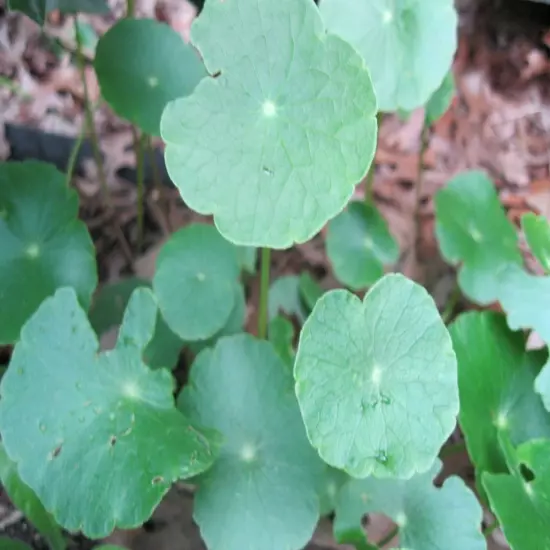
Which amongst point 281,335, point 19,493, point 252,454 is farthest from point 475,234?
point 19,493

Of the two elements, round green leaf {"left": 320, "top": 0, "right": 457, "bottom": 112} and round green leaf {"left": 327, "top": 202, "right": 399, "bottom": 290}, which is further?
round green leaf {"left": 327, "top": 202, "right": 399, "bottom": 290}

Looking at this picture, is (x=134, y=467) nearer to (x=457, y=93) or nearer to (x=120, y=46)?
(x=120, y=46)

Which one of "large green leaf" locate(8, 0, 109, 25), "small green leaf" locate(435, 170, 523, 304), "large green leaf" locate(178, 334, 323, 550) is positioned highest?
"large green leaf" locate(8, 0, 109, 25)

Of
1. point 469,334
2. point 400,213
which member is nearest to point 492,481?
point 469,334

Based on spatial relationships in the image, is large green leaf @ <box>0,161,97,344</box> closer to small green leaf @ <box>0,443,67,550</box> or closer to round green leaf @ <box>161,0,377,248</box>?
small green leaf @ <box>0,443,67,550</box>

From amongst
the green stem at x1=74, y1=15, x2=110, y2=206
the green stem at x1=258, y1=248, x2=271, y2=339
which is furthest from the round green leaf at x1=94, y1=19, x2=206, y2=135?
the green stem at x1=258, y1=248, x2=271, y2=339
